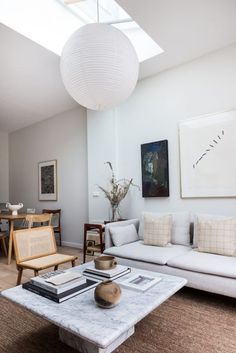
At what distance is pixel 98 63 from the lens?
1.85m

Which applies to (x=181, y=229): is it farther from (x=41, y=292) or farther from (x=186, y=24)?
(x=186, y=24)

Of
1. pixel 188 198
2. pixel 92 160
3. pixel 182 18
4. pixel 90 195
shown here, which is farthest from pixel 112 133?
pixel 182 18

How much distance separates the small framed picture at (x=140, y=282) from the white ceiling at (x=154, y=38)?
253 centimetres

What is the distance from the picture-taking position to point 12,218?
4062 millimetres

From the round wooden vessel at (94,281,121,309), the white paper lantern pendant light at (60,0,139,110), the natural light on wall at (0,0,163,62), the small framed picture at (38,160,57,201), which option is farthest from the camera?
the small framed picture at (38,160,57,201)

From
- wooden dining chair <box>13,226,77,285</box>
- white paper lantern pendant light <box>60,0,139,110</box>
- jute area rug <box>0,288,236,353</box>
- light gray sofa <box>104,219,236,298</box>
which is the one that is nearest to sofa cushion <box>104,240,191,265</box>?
light gray sofa <box>104,219,236,298</box>

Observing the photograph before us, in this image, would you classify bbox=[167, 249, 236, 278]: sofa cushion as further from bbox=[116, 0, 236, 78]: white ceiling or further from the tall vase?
bbox=[116, 0, 236, 78]: white ceiling

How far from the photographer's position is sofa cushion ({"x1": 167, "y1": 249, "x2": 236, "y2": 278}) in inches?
87.1

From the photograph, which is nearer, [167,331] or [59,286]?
[59,286]

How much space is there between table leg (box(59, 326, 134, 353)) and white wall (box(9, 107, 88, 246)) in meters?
3.16

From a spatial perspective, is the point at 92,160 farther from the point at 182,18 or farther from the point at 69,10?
the point at 182,18

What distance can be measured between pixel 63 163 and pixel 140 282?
395 centimetres

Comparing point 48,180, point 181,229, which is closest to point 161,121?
point 181,229

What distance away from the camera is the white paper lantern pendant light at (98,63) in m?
1.85
